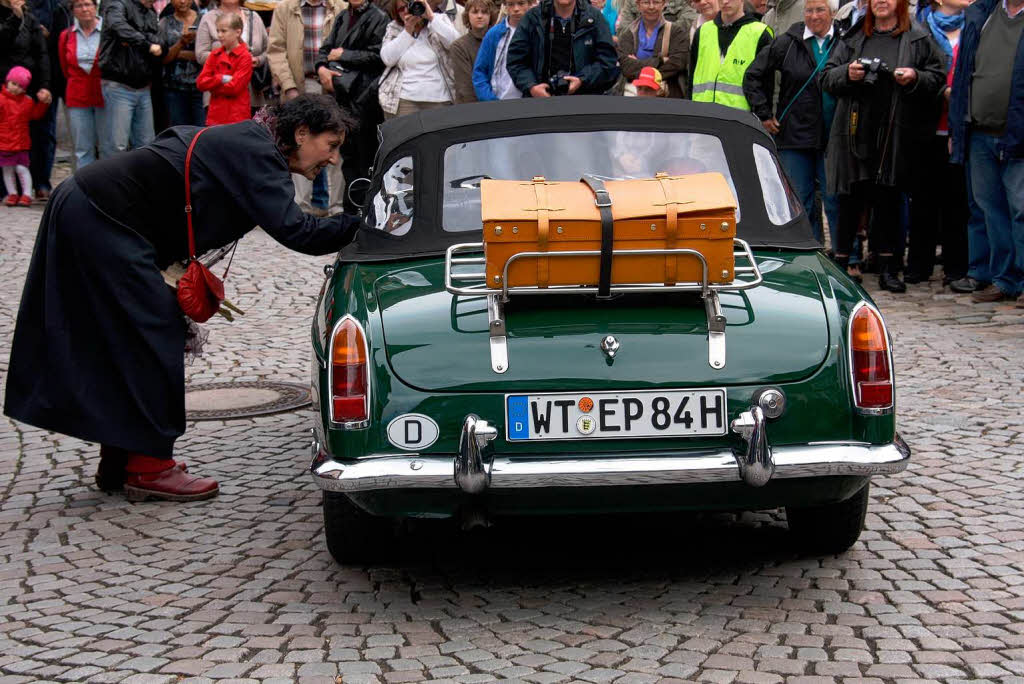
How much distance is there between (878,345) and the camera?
4609 millimetres

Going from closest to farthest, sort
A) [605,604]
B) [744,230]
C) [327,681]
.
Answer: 1. [327,681]
2. [605,604]
3. [744,230]

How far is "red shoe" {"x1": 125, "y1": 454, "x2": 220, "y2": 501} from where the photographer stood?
20.0ft

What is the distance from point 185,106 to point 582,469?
457 inches

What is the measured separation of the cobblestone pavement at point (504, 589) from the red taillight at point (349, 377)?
0.70 metres

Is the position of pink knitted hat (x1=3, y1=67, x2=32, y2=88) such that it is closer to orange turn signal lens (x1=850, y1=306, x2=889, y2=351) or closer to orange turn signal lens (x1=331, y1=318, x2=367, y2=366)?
orange turn signal lens (x1=331, y1=318, x2=367, y2=366)

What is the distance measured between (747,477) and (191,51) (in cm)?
1151

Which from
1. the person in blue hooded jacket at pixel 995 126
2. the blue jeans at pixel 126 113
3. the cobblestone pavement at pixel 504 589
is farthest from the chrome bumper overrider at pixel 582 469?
the blue jeans at pixel 126 113

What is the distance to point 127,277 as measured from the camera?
227 inches

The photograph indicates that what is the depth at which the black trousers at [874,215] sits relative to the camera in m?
11.0

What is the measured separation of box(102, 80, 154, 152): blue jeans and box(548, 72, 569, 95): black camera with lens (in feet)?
19.1

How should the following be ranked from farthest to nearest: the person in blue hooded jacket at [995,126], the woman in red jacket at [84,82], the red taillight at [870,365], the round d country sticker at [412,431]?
the woman in red jacket at [84,82]
the person in blue hooded jacket at [995,126]
the red taillight at [870,365]
the round d country sticker at [412,431]

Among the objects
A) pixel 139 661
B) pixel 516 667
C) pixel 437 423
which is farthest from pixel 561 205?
pixel 139 661

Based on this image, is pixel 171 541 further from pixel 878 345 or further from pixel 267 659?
pixel 878 345

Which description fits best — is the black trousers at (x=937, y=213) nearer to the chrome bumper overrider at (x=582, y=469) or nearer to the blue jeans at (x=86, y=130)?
the chrome bumper overrider at (x=582, y=469)
